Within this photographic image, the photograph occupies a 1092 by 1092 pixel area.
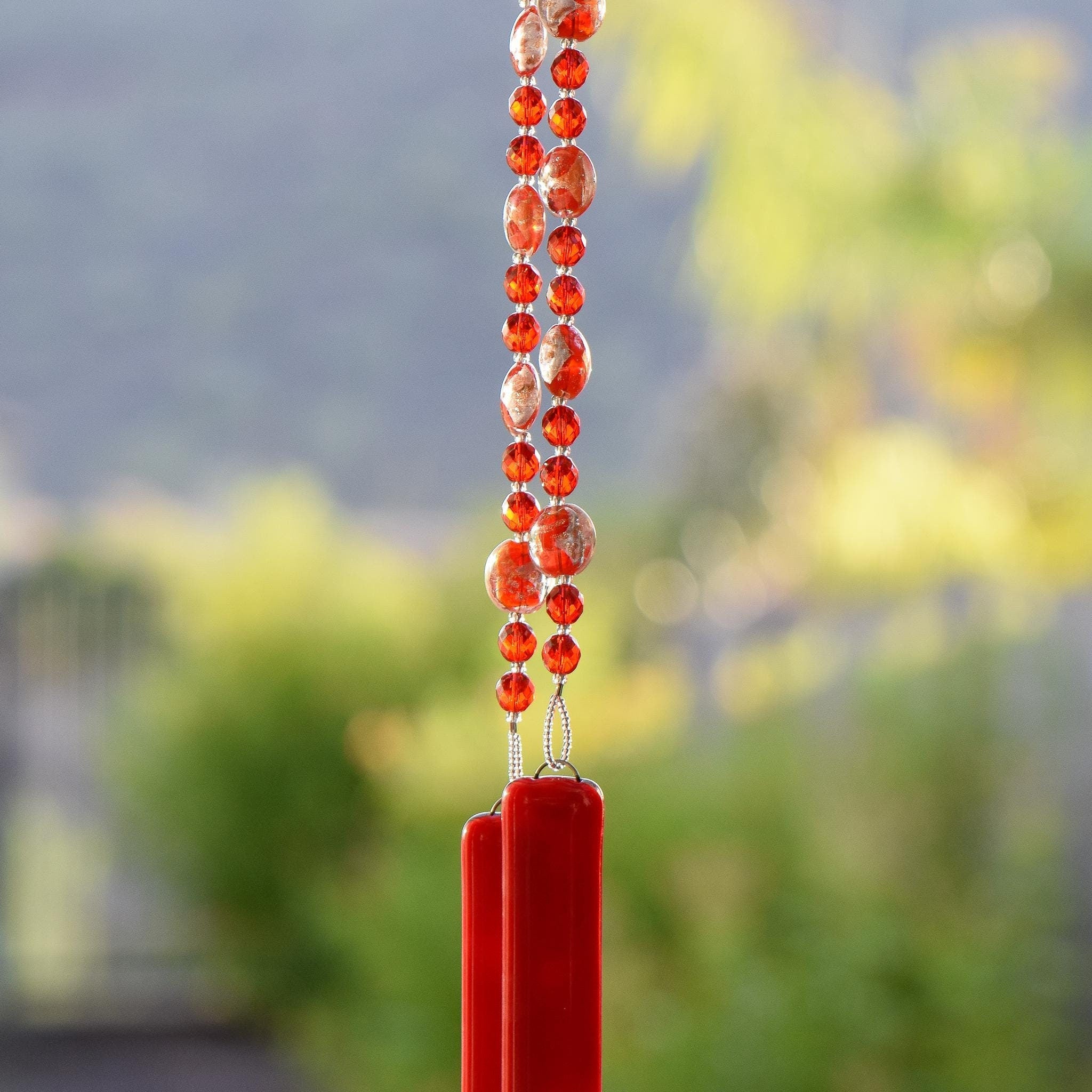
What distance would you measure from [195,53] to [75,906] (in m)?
4.23

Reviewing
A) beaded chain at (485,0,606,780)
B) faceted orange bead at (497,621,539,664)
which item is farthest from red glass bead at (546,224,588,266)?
faceted orange bead at (497,621,539,664)

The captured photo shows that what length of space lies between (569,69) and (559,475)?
0.36 ft

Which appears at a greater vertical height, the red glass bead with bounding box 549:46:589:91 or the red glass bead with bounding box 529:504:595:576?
the red glass bead with bounding box 549:46:589:91

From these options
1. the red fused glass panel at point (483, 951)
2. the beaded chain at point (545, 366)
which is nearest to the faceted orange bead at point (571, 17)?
the beaded chain at point (545, 366)

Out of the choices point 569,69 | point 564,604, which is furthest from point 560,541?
point 569,69

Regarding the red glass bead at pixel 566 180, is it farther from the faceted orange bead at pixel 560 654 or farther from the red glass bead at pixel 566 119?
the faceted orange bead at pixel 560 654

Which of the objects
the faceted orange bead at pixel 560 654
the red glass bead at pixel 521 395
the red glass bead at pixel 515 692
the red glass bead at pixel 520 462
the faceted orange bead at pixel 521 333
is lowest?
the red glass bead at pixel 515 692

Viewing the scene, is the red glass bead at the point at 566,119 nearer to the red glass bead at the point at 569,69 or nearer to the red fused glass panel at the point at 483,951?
the red glass bead at the point at 569,69

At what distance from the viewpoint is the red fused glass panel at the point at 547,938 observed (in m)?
0.38

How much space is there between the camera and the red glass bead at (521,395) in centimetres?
41

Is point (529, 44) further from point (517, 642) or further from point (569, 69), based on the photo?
point (517, 642)

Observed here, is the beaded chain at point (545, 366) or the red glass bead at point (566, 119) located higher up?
the red glass bead at point (566, 119)

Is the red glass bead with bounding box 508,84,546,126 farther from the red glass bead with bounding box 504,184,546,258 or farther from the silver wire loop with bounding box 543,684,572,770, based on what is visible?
the silver wire loop with bounding box 543,684,572,770

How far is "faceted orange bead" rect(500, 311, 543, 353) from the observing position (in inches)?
16.4
